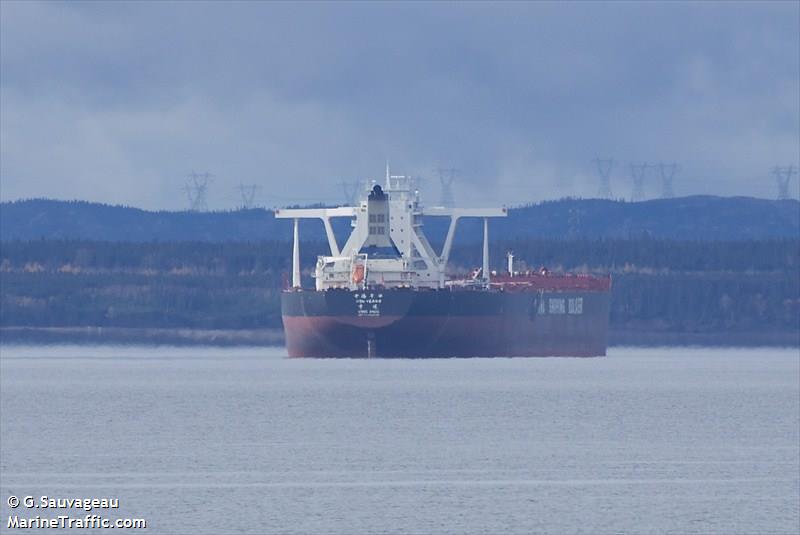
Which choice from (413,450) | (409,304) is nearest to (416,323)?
(409,304)

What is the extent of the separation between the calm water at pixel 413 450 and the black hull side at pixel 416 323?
3.43 m

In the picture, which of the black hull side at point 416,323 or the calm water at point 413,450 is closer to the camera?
the calm water at point 413,450

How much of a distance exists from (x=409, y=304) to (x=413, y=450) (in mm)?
33643

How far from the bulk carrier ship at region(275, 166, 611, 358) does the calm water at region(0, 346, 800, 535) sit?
369 cm

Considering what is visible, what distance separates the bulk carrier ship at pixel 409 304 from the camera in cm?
7781

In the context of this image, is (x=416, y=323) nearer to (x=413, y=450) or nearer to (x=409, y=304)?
(x=409, y=304)

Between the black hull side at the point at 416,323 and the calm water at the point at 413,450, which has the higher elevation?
the black hull side at the point at 416,323

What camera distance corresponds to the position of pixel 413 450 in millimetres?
44000

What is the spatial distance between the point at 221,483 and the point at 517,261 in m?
114

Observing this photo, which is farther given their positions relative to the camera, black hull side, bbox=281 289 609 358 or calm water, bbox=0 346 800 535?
black hull side, bbox=281 289 609 358

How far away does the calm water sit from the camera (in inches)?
1356

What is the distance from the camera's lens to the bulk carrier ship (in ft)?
255

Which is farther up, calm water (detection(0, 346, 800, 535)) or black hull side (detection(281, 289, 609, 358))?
black hull side (detection(281, 289, 609, 358))

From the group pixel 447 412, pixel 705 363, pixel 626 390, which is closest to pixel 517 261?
pixel 705 363
